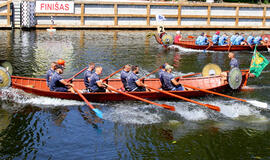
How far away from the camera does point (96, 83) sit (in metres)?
16.1

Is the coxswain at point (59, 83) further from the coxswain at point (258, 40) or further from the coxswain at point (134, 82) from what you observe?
the coxswain at point (258, 40)

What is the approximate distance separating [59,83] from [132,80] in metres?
3.66

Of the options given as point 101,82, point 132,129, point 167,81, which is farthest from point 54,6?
point 132,129

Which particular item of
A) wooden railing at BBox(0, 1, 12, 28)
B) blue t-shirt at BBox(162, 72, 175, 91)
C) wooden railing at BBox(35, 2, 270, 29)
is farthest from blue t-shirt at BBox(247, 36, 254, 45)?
wooden railing at BBox(0, 1, 12, 28)

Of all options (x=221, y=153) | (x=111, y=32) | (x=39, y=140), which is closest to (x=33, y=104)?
(x=39, y=140)

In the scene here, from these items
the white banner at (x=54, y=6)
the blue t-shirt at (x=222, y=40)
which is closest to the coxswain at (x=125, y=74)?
the blue t-shirt at (x=222, y=40)

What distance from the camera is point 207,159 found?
11.3 m

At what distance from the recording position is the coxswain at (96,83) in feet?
51.7

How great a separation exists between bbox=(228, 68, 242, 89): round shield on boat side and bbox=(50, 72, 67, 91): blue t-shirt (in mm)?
8811

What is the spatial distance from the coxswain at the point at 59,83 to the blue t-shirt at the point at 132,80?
2916 millimetres

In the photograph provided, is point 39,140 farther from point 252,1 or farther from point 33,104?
point 252,1

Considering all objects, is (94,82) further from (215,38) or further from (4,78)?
(215,38)

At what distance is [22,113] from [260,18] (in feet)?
146

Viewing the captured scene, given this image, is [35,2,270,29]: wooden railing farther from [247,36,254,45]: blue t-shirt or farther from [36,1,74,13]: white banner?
[247,36,254,45]: blue t-shirt
